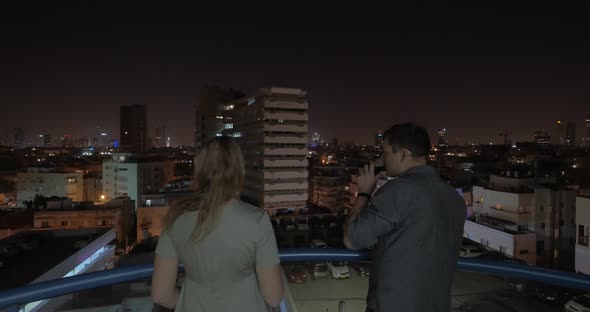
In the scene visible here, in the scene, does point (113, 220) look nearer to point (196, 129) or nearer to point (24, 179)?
point (24, 179)

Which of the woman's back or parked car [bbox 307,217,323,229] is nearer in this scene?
the woman's back

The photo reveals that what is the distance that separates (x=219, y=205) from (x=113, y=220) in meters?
25.9

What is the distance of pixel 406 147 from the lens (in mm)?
1483

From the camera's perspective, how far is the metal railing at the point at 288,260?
1.74 metres

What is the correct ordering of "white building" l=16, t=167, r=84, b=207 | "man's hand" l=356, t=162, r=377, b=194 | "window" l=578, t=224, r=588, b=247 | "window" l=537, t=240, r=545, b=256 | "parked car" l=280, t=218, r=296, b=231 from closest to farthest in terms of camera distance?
"man's hand" l=356, t=162, r=377, b=194 < "window" l=578, t=224, r=588, b=247 < "window" l=537, t=240, r=545, b=256 < "parked car" l=280, t=218, r=296, b=231 < "white building" l=16, t=167, r=84, b=207

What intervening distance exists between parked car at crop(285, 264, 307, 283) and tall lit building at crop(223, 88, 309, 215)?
3401 centimetres

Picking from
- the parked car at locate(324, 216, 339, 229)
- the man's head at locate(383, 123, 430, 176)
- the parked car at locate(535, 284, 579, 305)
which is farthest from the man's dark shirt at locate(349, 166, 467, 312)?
the parked car at locate(324, 216, 339, 229)

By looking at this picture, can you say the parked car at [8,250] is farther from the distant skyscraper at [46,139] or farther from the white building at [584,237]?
the distant skyscraper at [46,139]

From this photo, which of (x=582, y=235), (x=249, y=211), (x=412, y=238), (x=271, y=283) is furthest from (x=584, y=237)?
(x=249, y=211)

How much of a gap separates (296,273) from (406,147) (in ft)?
4.98

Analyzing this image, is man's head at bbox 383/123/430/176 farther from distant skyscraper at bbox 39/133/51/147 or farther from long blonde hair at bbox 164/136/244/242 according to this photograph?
distant skyscraper at bbox 39/133/51/147

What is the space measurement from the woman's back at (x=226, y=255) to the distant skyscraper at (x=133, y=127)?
11008 centimetres

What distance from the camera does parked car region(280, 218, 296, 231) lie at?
22973 millimetres

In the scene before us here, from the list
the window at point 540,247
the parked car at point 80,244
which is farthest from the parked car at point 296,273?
→ the window at point 540,247
